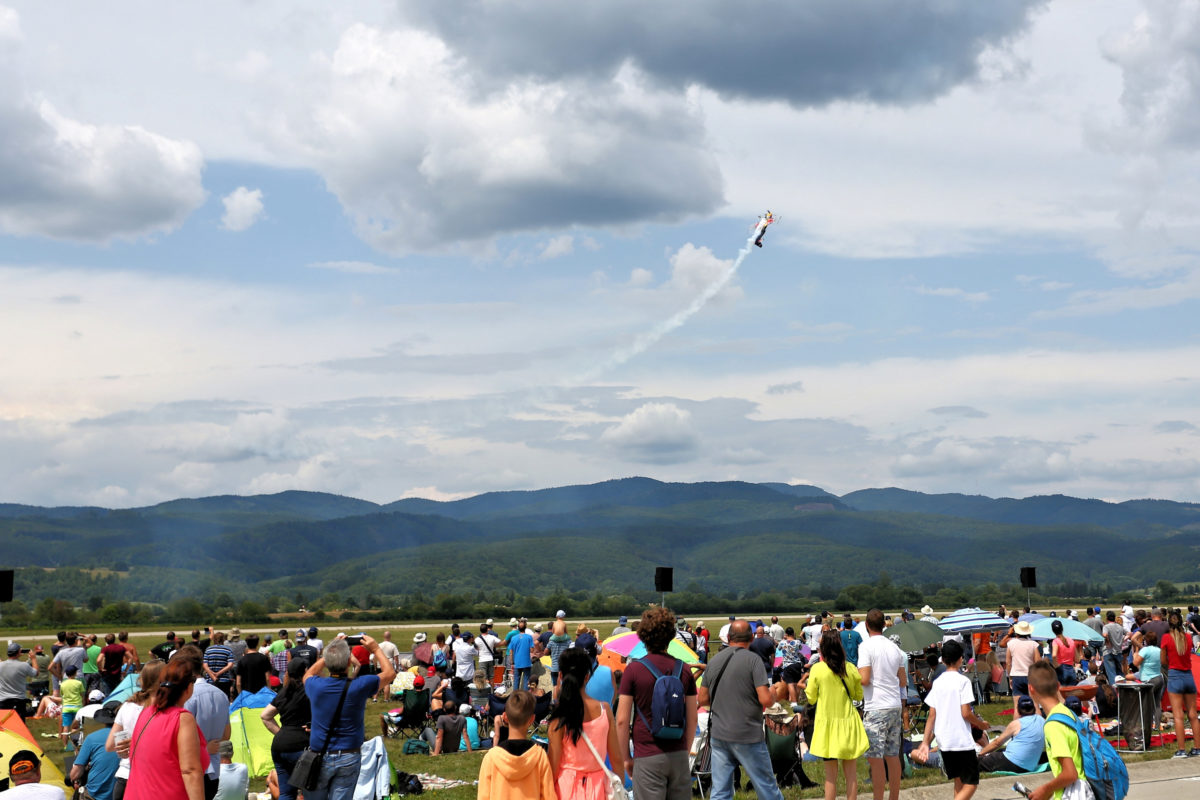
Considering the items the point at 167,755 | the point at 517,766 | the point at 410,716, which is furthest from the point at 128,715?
the point at 410,716

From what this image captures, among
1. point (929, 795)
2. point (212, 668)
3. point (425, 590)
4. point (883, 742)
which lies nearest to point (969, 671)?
point (929, 795)

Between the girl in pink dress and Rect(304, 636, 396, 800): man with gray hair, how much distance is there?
1418 millimetres

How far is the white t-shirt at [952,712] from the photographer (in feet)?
28.9

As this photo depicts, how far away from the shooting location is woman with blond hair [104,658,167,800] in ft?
21.6

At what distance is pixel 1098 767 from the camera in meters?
6.13

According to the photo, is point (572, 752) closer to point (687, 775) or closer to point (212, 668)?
point (687, 775)

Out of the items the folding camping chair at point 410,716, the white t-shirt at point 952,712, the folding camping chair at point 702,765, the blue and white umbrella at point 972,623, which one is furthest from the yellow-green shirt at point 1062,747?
the blue and white umbrella at point 972,623

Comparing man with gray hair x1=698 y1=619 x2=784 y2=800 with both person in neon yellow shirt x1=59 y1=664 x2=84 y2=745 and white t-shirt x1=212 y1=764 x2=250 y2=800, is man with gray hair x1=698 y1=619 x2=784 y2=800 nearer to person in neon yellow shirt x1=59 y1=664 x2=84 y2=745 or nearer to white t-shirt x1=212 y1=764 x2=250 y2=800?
white t-shirt x1=212 y1=764 x2=250 y2=800

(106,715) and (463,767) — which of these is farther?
(463,767)

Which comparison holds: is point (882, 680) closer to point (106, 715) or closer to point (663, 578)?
point (106, 715)

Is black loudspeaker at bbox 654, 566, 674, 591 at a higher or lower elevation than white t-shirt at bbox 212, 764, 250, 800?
higher

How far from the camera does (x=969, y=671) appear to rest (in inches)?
730

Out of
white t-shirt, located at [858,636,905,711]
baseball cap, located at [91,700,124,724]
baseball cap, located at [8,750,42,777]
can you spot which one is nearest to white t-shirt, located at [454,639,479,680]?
baseball cap, located at [91,700,124,724]

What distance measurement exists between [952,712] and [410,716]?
A: 9.57 metres
